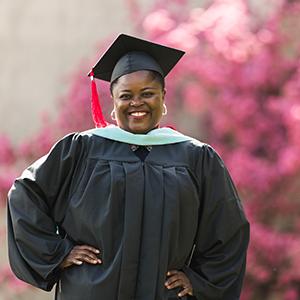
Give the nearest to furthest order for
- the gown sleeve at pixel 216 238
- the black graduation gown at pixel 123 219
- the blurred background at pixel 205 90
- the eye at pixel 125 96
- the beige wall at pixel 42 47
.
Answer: the black graduation gown at pixel 123 219 → the eye at pixel 125 96 → the gown sleeve at pixel 216 238 → the blurred background at pixel 205 90 → the beige wall at pixel 42 47

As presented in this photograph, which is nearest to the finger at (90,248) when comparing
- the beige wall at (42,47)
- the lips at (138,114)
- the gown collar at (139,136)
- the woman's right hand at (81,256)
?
the woman's right hand at (81,256)

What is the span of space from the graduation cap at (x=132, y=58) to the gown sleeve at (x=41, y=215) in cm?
35

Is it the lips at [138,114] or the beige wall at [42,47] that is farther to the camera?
the beige wall at [42,47]

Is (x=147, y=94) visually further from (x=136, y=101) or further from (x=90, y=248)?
(x=90, y=248)

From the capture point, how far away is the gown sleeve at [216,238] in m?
3.80

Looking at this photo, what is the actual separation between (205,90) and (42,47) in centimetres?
137

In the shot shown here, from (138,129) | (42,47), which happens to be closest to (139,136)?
(138,129)

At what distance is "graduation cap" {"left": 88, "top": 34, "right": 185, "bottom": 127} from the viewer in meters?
3.78

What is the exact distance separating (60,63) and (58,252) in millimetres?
3720

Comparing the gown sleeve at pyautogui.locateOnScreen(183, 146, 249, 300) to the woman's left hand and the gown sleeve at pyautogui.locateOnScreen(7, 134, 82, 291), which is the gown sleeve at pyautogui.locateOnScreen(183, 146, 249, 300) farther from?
the gown sleeve at pyautogui.locateOnScreen(7, 134, 82, 291)

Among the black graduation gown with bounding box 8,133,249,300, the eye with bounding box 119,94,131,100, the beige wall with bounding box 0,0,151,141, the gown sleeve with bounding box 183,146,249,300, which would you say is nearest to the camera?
the black graduation gown with bounding box 8,133,249,300

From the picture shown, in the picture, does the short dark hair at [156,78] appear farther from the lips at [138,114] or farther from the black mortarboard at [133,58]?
the lips at [138,114]

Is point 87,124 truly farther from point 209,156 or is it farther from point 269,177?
point 209,156

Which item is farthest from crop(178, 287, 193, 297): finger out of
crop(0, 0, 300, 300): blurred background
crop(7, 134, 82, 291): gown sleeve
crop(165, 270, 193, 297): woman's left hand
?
crop(0, 0, 300, 300): blurred background
